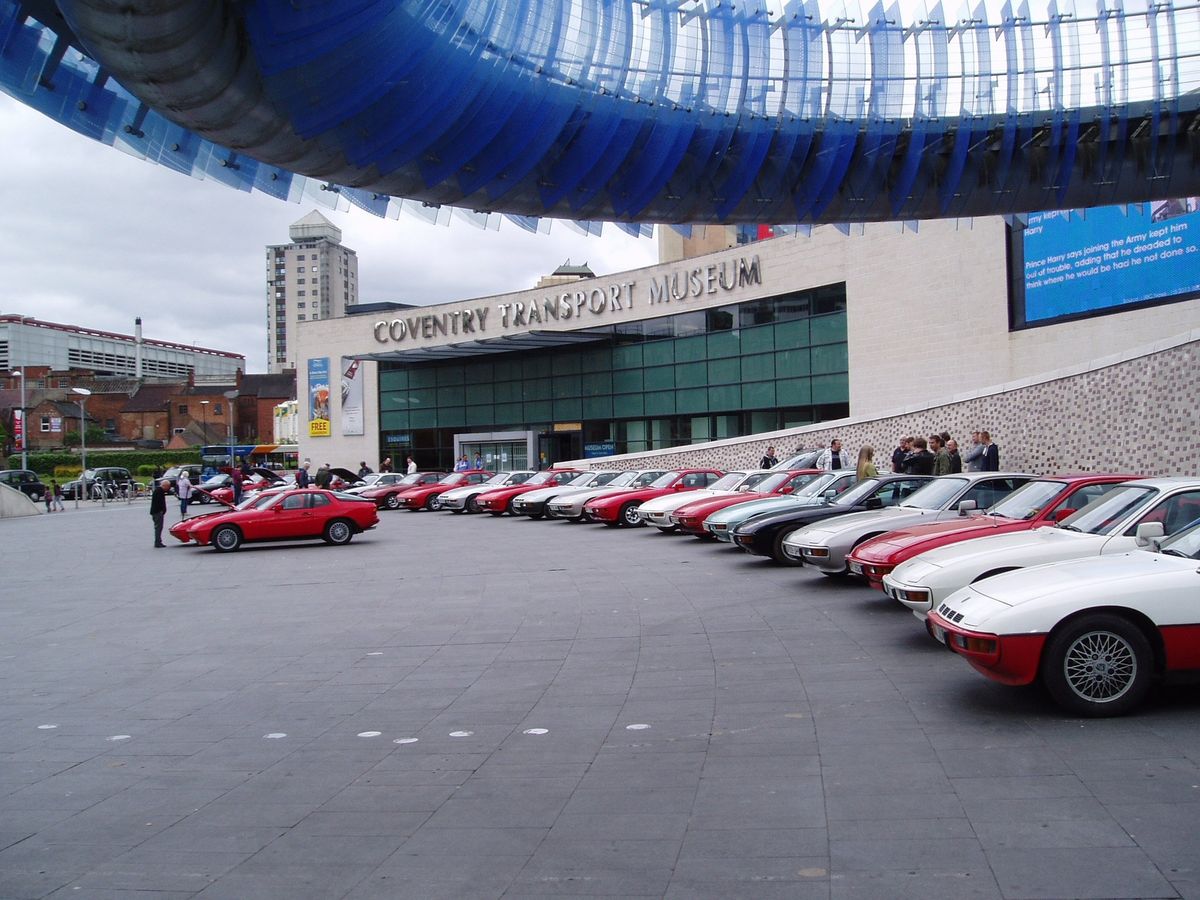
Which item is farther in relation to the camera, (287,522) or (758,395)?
(758,395)

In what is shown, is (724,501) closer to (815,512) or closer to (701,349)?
(815,512)

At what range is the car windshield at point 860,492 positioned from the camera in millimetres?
13455

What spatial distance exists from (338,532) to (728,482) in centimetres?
831

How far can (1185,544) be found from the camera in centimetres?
655

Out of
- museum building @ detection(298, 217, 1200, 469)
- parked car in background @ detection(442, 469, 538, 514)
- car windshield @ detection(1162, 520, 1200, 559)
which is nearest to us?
car windshield @ detection(1162, 520, 1200, 559)

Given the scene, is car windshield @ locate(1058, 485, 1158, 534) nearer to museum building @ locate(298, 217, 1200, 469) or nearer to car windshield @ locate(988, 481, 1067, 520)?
car windshield @ locate(988, 481, 1067, 520)

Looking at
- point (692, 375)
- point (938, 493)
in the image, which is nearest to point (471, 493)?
point (692, 375)

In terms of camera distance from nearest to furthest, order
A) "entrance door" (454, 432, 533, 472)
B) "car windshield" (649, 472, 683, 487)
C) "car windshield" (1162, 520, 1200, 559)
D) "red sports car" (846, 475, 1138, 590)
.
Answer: "car windshield" (1162, 520, 1200, 559)
"red sports car" (846, 475, 1138, 590)
"car windshield" (649, 472, 683, 487)
"entrance door" (454, 432, 533, 472)

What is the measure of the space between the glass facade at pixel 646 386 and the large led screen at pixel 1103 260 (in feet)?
25.8

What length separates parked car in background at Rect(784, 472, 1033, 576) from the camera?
1135 cm

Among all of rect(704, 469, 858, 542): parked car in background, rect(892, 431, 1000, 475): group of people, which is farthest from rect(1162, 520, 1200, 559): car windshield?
rect(892, 431, 1000, 475): group of people

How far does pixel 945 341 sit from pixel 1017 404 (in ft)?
24.6

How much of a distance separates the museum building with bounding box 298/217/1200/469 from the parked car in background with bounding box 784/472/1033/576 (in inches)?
545

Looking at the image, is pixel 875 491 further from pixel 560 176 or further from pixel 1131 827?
pixel 1131 827
